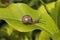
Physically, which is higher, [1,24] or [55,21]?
[55,21]

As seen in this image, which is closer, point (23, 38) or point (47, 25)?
point (47, 25)

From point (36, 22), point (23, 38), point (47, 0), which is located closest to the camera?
point (36, 22)

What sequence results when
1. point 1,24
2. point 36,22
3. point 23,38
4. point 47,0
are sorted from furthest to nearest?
point 47,0 → point 1,24 → point 23,38 → point 36,22

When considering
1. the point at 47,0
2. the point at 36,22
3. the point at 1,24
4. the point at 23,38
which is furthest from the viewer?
the point at 47,0

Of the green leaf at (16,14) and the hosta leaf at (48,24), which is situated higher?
the green leaf at (16,14)

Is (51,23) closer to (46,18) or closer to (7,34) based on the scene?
(46,18)

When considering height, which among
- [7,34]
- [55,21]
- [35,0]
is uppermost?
[55,21]

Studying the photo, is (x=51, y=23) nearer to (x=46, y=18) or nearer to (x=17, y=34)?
(x=46, y=18)

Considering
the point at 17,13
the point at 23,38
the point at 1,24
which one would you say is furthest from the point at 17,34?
the point at 1,24

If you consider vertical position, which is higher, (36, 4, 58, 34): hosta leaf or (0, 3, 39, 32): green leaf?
(0, 3, 39, 32): green leaf

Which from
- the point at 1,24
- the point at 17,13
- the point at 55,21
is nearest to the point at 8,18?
the point at 17,13
